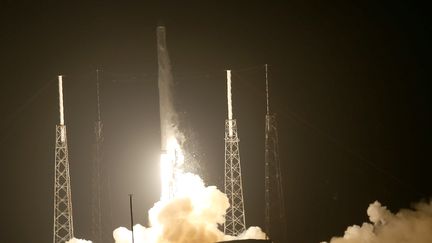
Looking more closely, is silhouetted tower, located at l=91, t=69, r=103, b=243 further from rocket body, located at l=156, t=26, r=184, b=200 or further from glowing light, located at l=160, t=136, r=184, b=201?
glowing light, located at l=160, t=136, r=184, b=201

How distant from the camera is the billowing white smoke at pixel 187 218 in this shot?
3500 cm

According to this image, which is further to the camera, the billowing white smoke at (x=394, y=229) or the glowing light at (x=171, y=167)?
the billowing white smoke at (x=394, y=229)

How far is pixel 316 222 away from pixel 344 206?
211 centimetres

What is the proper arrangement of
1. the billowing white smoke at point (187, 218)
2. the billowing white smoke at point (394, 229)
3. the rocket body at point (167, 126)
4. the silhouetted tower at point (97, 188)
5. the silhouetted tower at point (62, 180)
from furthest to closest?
1. the billowing white smoke at point (394, 229)
2. the rocket body at point (167, 126)
3. the silhouetted tower at point (97, 188)
4. the billowing white smoke at point (187, 218)
5. the silhouetted tower at point (62, 180)

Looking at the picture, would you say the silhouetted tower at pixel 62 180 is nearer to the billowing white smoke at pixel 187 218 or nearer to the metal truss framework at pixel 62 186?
the metal truss framework at pixel 62 186

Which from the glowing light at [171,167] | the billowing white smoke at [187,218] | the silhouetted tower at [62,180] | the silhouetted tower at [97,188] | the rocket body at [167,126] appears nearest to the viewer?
the silhouetted tower at [62,180]

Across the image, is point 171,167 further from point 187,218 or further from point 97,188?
point 97,188

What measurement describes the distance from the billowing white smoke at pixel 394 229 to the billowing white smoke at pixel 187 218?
7690 millimetres

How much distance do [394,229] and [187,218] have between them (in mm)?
11734

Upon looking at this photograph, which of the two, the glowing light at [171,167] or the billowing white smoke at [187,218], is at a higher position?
the glowing light at [171,167]

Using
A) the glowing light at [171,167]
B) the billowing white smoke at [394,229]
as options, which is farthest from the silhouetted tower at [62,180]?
the billowing white smoke at [394,229]

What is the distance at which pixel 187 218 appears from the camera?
116 feet

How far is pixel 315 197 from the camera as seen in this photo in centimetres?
4422

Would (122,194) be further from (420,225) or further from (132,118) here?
(420,225)
